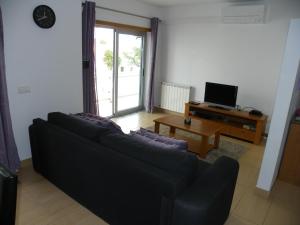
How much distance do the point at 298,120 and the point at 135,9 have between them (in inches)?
148

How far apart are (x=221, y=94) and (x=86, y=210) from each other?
357 centimetres

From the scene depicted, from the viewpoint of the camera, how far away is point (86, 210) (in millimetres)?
2369

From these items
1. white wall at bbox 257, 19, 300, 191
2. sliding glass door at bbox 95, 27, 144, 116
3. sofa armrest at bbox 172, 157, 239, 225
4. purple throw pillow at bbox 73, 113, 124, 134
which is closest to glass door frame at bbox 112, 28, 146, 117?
sliding glass door at bbox 95, 27, 144, 116

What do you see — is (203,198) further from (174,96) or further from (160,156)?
(174,96)

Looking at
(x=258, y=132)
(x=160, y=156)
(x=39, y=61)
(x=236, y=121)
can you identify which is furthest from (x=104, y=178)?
(x=236, y=121)

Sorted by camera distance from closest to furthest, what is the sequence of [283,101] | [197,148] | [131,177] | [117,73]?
1. [131,177]
2. [283,101]
3. [197,148]
4. [117,73]

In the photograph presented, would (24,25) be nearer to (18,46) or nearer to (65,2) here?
(18,46)

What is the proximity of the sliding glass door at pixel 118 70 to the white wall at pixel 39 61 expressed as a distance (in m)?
1.29

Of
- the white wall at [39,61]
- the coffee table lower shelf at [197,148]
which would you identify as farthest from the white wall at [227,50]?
the white wall at [39,61]

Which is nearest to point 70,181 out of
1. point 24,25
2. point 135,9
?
point 24,25

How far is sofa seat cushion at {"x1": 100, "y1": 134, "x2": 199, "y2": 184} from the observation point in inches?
68.1

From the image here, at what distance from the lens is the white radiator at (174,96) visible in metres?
5.66

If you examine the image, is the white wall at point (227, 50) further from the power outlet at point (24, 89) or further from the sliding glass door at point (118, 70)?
the power outlet at point (24, 89)

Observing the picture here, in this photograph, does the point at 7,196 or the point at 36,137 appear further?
the point at 36,137
